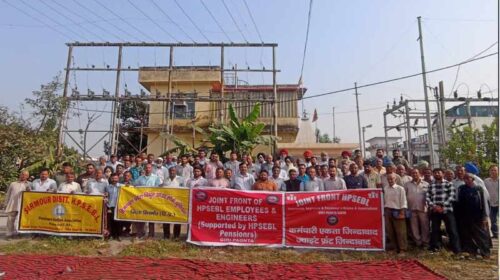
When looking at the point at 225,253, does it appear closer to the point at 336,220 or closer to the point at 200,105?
the point at 336,220

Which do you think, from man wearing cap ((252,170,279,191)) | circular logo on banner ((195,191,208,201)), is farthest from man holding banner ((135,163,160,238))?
man wearing cap ((252,170,279,191))

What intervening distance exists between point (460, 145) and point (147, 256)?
12.4 metres

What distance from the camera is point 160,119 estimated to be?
21531 millimetres

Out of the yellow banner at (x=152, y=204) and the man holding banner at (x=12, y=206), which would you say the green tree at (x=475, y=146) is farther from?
the man holding banner at (x=12, y=206)

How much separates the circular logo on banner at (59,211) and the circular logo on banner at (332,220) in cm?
538

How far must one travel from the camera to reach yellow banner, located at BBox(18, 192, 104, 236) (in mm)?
7785

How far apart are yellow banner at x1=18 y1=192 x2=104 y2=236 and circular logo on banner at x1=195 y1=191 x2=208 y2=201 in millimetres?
2018

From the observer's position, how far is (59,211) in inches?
309

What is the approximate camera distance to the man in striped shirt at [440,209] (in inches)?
264

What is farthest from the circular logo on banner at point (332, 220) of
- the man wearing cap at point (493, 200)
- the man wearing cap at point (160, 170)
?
the man wearing cap at point (160, 170)

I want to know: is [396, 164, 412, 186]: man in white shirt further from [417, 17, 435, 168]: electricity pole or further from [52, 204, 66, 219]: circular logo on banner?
[417, 17, 435, 168]: electricity pole

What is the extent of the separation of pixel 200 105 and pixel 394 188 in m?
15.9

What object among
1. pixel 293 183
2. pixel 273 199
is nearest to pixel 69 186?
pixel 273 199

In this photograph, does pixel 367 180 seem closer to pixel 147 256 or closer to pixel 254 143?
Answer: pixel 147 256
